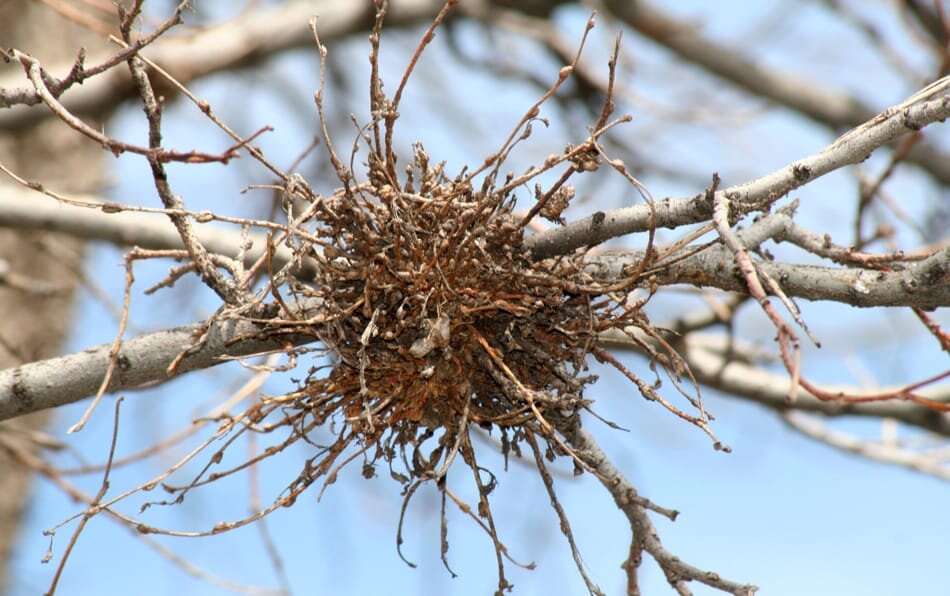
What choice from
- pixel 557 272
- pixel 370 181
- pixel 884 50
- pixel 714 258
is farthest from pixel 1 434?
pixel 884 50

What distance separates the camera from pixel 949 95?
1303 millimetres

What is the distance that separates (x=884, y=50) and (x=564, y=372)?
2.68 metres

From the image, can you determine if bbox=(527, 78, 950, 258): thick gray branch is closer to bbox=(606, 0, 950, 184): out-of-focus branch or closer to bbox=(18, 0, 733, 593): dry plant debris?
bbox=(18, 0, 733, 593): dry plant debris

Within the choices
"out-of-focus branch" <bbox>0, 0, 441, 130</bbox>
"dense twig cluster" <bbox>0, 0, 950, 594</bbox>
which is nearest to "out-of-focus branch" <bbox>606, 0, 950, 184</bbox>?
"out-of-focus branch" <bbox>0, 0, 441, 130</bbox>

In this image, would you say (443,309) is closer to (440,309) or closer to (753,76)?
(440,309)

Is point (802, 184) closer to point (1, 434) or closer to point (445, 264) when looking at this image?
point (445, 264)

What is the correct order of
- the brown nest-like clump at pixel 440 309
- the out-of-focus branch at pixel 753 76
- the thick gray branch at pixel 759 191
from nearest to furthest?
1. the thick gray branch at pixel 759 191
2. the brown nest-like clump at pixel 440 309
3. the out-of-focus branch at pixel 753 76

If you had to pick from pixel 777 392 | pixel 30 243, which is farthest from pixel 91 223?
pixel 30 243

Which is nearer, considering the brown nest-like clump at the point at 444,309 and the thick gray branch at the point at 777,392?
the brown nest-like clump at the point at 444,309

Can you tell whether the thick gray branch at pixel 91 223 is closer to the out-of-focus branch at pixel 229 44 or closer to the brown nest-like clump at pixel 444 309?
the out-of-focus branch at pixel 229 44

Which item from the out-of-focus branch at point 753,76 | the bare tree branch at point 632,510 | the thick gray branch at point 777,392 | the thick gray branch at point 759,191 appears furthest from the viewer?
the out-of-focus branch at point 753,76

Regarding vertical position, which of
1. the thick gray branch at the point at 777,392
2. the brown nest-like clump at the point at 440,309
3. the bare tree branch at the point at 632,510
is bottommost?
the bare tree branch at the point at 632,510

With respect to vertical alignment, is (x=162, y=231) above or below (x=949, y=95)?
above

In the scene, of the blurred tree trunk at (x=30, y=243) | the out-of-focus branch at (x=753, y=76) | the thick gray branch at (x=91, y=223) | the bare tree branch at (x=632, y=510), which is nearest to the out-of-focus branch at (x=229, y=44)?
the thick gray branch at (x=91, y=223)
